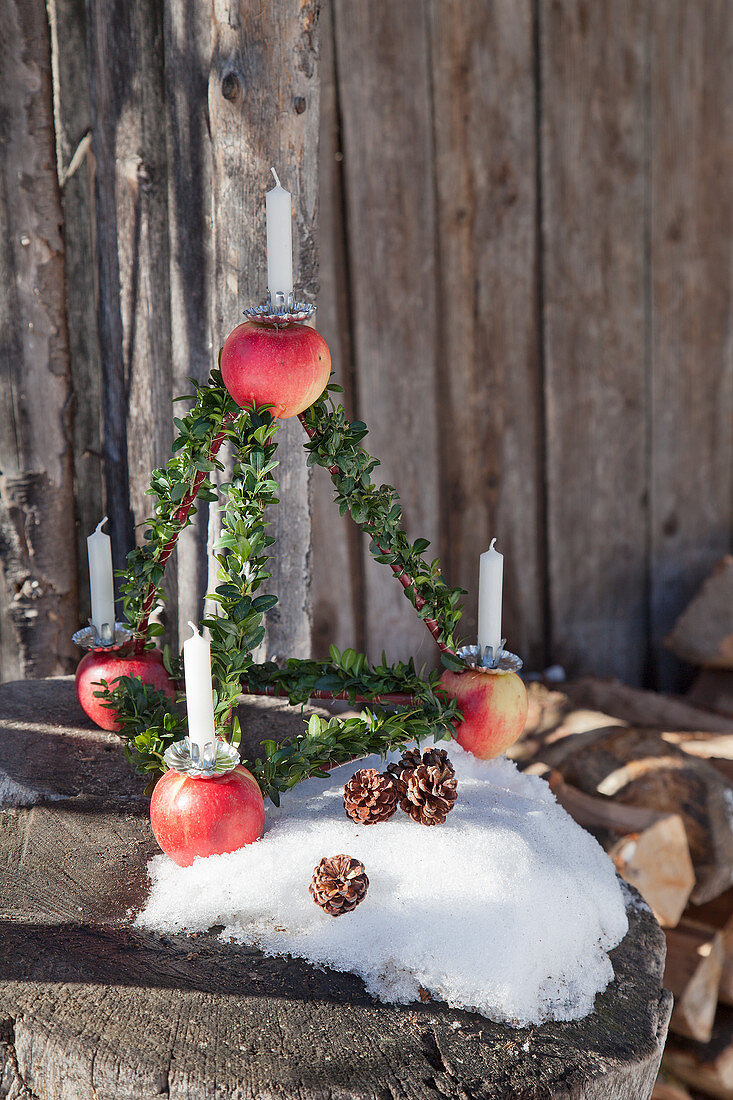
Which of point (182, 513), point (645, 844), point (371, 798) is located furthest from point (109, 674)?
point (645, 844)

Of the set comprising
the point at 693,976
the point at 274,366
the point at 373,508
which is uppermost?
the point at 274,366

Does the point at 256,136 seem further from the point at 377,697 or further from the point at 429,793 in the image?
the point at 429,793

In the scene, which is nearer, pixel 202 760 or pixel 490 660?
pixel 202 760

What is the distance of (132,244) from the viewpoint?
146cm

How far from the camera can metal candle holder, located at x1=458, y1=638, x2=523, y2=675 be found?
45.8 inches

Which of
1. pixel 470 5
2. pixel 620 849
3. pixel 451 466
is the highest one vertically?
pixel 470 5

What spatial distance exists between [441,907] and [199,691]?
33 cm

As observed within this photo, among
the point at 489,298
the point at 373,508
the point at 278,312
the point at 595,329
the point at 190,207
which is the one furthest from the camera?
the point at 595,329

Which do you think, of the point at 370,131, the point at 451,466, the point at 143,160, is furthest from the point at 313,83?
the point at 451,466

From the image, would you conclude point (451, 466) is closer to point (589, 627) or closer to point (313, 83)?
point (589, 627)

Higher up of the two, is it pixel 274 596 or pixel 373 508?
pixel 373 508

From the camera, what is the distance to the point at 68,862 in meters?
1.01

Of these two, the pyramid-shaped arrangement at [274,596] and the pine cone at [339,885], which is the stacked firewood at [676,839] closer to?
the pyramid-shaped arrangement at [274,596]

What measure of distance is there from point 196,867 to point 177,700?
0.29 m
